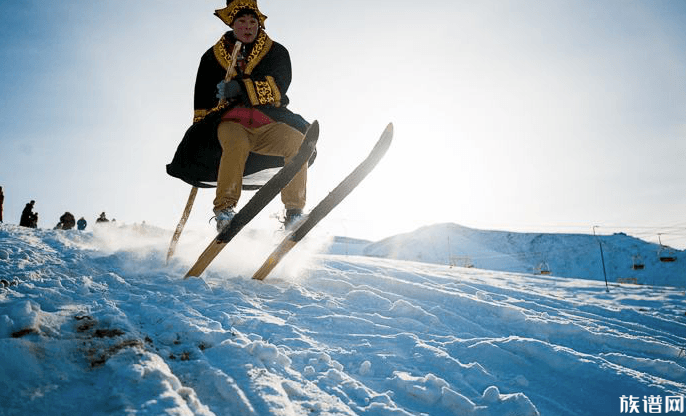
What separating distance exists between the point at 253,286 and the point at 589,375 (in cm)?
246

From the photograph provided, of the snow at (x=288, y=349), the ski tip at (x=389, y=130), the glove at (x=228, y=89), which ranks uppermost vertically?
the glove at (x=228, y=89)

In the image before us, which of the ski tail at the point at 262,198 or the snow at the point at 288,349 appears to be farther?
the ski tail at the point at 262,198

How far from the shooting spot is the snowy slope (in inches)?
2149

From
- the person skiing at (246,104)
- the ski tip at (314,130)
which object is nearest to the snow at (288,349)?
the person skiing at (246,104)

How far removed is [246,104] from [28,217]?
16325 mm

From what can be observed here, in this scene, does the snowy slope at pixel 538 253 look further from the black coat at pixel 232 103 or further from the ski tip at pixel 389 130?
the black coat at pixel 232 103

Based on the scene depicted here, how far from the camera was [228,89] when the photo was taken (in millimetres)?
3371

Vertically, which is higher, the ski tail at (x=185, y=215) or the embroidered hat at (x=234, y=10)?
the embroidered hat at (x=234, y=10)

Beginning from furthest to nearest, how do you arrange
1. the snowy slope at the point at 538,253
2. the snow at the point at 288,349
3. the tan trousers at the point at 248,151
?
the snowy slope at the point at 538,253 < the tan trousers at the point at 248,151 < the snow at the point at 288,349

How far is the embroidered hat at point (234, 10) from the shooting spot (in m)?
3.55

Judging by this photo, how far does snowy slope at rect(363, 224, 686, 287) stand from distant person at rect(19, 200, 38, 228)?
151 ft

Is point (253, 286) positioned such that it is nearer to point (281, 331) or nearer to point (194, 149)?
point (281, 331)

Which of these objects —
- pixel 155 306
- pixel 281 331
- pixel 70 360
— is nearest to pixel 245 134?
pixel 155 306

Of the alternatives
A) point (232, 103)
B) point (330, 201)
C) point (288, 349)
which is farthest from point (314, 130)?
point (288, 349)
